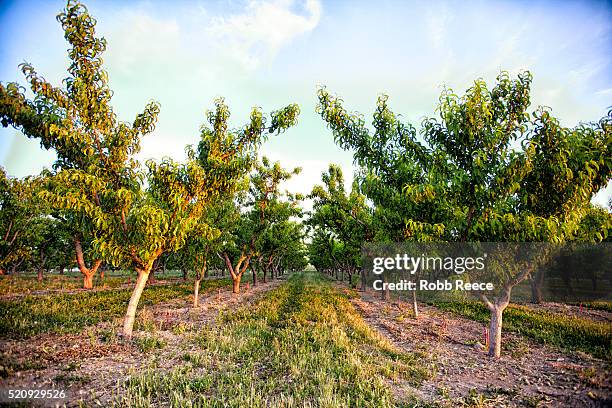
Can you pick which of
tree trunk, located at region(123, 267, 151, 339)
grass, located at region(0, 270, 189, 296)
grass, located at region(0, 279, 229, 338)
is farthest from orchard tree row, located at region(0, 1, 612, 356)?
grass, located at region(0, 270, 189, 296)

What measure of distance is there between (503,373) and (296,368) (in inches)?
257

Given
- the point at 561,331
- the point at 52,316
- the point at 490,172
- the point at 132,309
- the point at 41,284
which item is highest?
the point at 490,172

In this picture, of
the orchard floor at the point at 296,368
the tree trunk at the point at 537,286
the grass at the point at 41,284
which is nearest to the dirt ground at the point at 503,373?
the orchard floor at the point at 296,368

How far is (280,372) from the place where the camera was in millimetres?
7738

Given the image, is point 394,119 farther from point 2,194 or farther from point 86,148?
point 2,194

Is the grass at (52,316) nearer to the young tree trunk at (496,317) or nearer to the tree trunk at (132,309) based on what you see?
the tree trunk at (132,309)

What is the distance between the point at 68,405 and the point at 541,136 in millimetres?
14424

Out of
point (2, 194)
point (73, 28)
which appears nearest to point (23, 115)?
point (73, 28)

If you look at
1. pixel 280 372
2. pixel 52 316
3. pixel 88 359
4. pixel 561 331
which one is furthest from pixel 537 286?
pixel 52 316

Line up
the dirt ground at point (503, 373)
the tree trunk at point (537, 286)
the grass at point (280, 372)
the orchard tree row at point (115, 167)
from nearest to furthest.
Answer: the grass at point (280, 372) < the dirt ground at point (503, 373) < the orchard tree row at point (115, 167) < the tree trunk at point (537, 286)

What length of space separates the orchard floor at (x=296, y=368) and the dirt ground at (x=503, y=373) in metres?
0.04

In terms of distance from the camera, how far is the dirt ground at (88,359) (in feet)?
21.4

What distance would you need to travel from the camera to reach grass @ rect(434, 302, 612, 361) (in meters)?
11.2

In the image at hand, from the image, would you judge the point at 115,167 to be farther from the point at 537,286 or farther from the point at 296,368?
the point at 537,286
